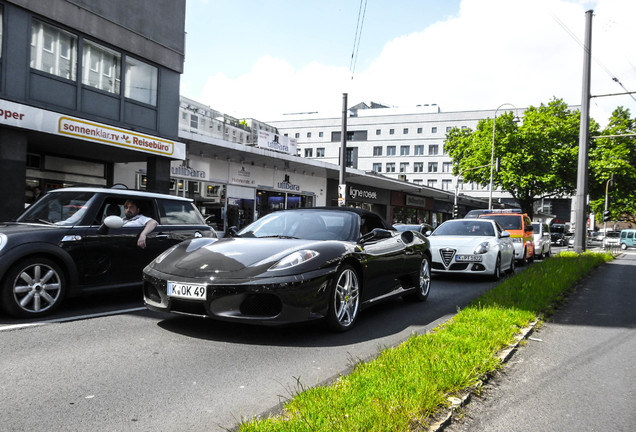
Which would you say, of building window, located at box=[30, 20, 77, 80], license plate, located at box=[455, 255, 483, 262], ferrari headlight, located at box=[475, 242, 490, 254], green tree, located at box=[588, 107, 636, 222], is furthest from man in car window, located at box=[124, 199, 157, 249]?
green tree, located at box=[588, 107, 636, 222]

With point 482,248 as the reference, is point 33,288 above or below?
below

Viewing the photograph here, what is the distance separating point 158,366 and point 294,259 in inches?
60.1

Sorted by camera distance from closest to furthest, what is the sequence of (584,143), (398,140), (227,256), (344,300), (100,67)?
(227,256)
(344,300)
(100,67)
(584,143)
(398,140)

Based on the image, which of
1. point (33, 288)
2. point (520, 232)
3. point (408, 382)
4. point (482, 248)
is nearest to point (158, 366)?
point (408, 382)

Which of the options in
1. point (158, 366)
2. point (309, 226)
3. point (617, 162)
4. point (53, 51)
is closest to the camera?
point (158, 366)

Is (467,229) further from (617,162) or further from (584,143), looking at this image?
(617,162)

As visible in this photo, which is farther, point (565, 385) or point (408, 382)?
point (565, 385)

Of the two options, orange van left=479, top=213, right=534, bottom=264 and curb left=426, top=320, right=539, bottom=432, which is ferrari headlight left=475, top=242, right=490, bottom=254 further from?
curb left=426, top=320, right=539, bottom=432

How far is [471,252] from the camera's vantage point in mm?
10664

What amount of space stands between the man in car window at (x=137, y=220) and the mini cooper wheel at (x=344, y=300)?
115 inches

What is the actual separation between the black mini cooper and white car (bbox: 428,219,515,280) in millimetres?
6045

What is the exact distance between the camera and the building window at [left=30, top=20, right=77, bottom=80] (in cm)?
1341

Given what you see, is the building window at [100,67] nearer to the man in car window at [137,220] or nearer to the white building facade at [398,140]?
the man in car window at [137,220]

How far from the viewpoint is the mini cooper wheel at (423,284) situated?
729 centimetres
